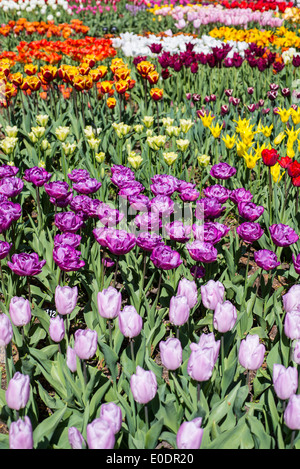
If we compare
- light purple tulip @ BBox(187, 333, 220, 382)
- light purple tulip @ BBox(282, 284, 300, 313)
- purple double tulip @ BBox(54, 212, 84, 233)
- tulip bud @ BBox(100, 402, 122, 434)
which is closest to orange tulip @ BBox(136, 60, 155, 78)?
purple double tulip @ BBox(54, 212, 84, 233)

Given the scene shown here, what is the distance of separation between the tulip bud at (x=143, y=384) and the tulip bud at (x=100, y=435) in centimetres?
24

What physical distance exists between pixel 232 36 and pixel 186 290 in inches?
268

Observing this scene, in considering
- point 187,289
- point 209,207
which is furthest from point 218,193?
point 187,289

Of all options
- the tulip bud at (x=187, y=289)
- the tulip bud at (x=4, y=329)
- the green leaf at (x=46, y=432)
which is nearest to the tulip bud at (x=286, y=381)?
the tulip bud at (x=187, y=289)

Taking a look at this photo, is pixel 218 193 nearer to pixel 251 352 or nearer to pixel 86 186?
pixel 86 186

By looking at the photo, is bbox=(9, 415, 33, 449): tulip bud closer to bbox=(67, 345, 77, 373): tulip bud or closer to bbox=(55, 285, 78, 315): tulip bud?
bbox=(67, 345, 77, 373): tulip bud

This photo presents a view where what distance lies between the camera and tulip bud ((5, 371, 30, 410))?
1.50m

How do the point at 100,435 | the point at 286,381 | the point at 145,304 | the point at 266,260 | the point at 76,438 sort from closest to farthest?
the point at 100,435 < the point at 76,438 < the point at 286,381 < the point at 266,260 < the point at 145,304

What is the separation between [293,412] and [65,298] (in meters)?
0.95

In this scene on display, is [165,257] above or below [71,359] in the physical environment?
above

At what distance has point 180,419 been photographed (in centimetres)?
181

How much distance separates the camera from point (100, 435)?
4.28 ft

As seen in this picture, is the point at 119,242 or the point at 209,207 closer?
the point at 119,242

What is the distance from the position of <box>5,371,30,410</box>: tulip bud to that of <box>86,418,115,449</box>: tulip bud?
31 cm
